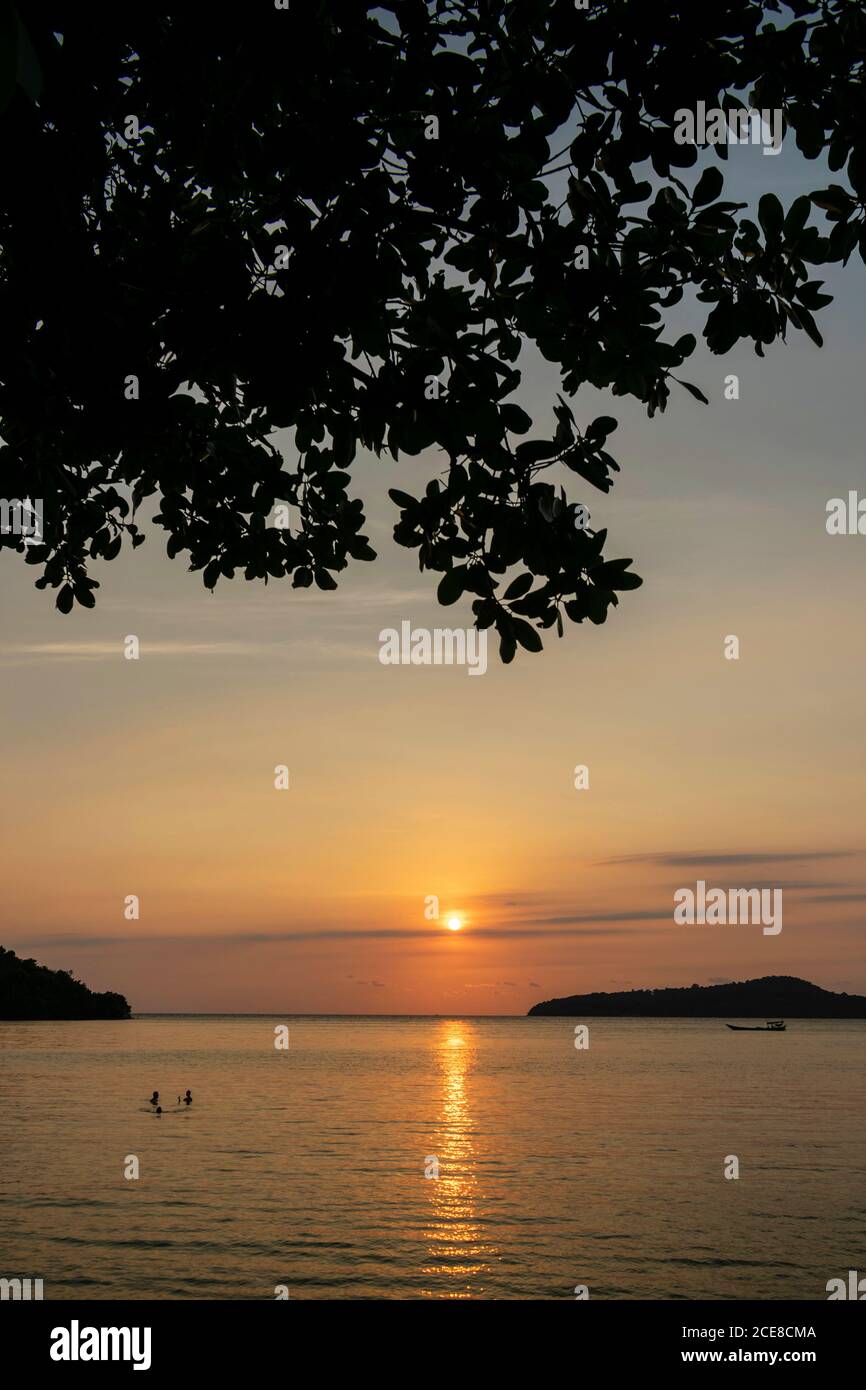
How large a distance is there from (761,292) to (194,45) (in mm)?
3237

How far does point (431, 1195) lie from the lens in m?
41.3

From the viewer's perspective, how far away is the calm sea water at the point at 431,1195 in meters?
29.2

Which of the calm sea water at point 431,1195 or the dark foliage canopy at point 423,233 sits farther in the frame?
the calm sea water at point 431,1195

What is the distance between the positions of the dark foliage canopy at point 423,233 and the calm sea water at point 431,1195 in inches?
989

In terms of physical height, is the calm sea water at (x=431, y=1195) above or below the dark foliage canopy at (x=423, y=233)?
below

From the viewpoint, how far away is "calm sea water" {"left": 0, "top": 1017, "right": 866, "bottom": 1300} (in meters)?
29.2

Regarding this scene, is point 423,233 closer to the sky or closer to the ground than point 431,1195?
closer to the sky

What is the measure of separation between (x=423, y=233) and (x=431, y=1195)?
1590 inches

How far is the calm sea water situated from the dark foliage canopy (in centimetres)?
2513

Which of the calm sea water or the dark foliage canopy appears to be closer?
the dark foliage canopy

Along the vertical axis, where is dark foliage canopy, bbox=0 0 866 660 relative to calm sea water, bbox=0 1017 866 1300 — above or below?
above
